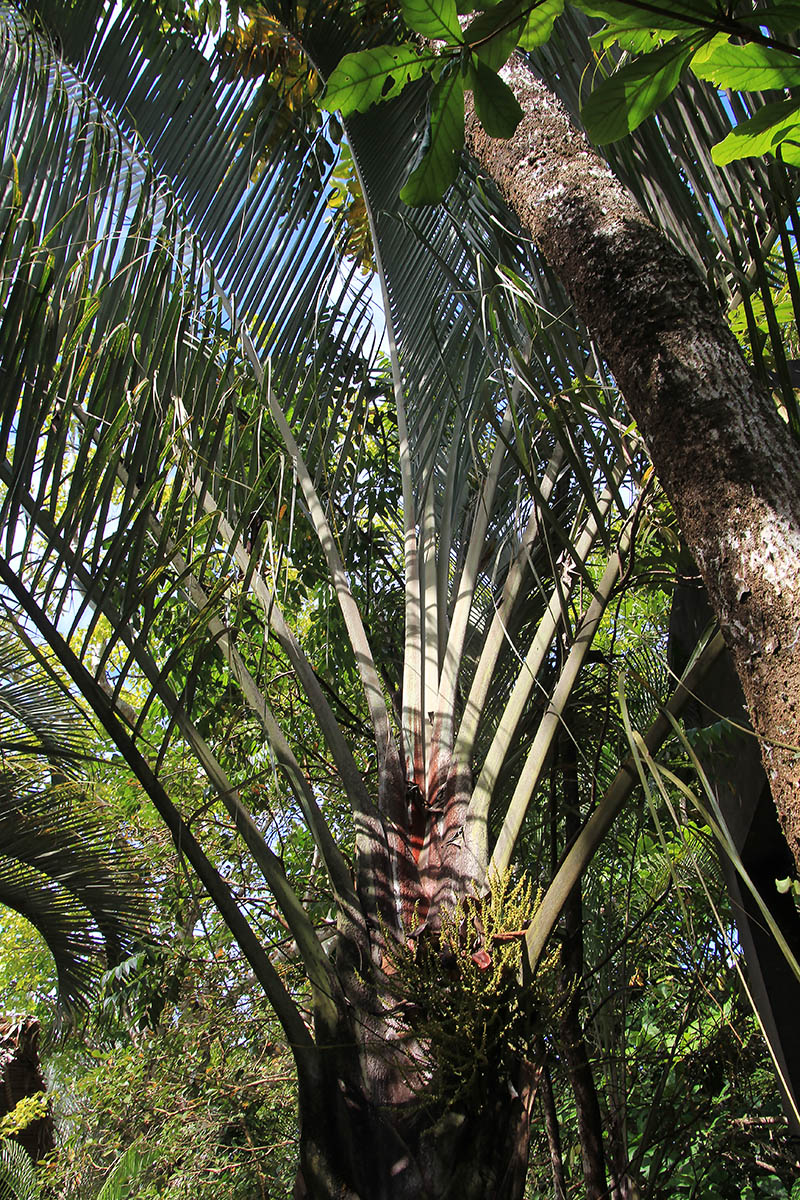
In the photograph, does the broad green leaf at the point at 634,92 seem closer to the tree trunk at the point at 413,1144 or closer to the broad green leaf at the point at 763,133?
the broad green leaf at the point at 763,133

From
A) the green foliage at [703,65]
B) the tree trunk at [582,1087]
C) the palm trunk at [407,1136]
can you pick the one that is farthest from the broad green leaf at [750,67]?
the tree trunk at [582,1087]

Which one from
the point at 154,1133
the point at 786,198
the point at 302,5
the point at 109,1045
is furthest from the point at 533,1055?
the point at 109,1045

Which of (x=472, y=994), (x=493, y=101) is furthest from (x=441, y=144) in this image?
(x=472, y=994)

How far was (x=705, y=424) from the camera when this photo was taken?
97 centimetres

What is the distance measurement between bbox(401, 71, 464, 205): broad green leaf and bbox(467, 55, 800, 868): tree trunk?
0.96 feet

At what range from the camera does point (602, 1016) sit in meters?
3.94

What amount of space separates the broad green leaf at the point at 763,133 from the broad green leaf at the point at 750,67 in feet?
0.06

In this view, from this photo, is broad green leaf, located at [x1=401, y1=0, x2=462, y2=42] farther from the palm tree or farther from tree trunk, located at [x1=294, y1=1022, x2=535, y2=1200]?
tree trunk, located at [x1=294, y1=1022, x2=535, y2=1200]

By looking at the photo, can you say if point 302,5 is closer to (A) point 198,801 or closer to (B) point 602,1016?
(A) point 198,801

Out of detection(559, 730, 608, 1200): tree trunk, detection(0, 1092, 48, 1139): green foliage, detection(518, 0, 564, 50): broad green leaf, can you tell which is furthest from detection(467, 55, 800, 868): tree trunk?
detection(0, 1092, 48, 1139): green foliage

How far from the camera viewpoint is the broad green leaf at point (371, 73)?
85cm

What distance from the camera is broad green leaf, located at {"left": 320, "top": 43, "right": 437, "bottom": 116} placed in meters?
0.85

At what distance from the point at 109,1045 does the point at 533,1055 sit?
386cm

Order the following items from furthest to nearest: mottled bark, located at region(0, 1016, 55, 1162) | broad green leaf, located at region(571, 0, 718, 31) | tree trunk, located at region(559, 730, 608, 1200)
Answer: mottled bark, located at region(0, 1016, 55, 1162) → tree trunk, located at region(559, 730, 608, 1200) → broad green leaf, located at region(571, 0, 718, 31)
